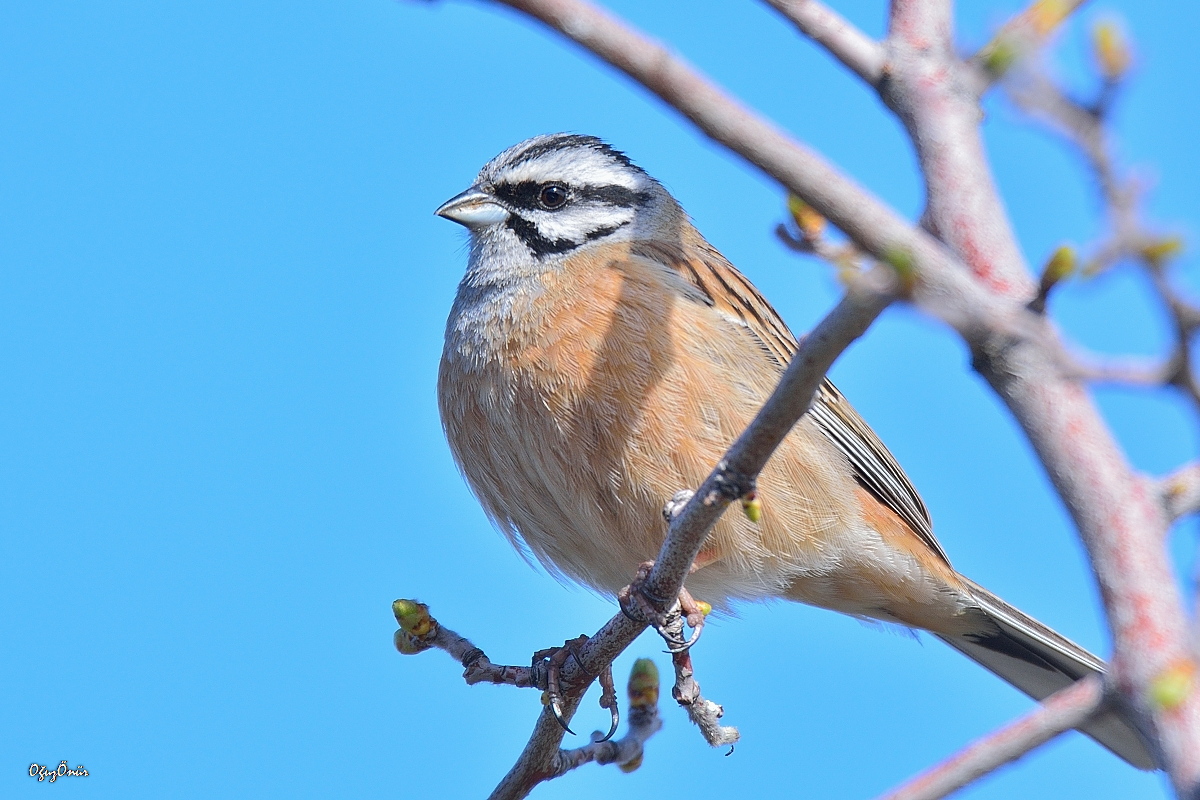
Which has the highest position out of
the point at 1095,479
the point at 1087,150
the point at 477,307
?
the point at 477,307

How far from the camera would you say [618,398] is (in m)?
5.41

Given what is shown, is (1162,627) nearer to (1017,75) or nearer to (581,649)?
(1017,75)

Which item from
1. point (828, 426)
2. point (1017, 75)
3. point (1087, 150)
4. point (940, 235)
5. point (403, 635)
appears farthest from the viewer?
point (828, 426)

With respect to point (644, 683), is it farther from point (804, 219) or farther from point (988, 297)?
point (988, 297)

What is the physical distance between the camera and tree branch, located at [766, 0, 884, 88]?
234 cm

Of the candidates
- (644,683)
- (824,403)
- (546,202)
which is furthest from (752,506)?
(546,202)

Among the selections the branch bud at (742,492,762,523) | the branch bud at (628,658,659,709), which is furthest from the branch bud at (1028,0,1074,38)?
the branch bud at (628,658,659,709)

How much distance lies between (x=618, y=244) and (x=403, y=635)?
2479 millimetres

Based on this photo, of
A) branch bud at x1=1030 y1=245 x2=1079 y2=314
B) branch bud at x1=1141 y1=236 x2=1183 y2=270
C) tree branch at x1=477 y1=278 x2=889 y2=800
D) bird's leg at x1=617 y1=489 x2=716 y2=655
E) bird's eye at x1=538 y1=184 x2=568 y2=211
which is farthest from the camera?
bird's eye at x1=538 y1=184 x2=568 y2=211

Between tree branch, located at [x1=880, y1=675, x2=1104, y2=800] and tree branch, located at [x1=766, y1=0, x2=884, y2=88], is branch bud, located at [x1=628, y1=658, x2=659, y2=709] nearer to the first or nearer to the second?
tree branch, located at [x1=880, y1=675, x2=1104, y2=800]

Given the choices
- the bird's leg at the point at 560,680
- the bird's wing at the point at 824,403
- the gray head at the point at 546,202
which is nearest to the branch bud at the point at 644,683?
the bird's leg at the point at 560,680

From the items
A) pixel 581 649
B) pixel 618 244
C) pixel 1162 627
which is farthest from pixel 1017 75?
pixel 618 244

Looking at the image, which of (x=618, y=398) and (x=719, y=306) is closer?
(x=618, y=398)

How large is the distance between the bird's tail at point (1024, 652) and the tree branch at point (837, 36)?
15.1 feet
